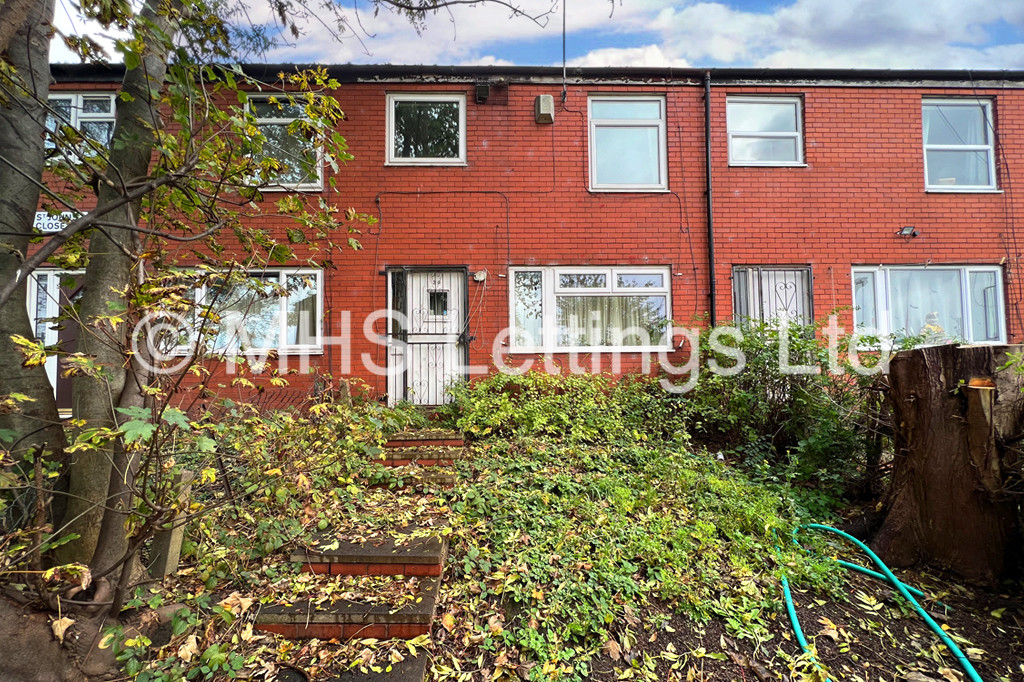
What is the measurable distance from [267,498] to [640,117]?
7.32 metres

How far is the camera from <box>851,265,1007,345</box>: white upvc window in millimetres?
7320

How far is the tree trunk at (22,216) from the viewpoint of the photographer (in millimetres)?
2529

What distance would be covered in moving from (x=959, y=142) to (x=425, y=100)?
8622 mm

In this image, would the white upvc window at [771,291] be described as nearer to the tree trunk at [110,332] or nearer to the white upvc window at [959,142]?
the white upvc window at [959,142]

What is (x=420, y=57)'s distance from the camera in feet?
23.5

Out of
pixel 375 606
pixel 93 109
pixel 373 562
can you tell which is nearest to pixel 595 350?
pixel 373 562

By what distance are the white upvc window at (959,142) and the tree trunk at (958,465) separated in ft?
20.3

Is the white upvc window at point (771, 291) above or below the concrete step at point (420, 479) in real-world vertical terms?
above

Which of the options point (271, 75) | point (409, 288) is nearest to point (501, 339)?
point (409, 288)

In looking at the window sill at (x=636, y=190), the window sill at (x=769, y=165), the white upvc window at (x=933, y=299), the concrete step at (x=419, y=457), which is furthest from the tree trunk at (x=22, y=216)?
the white upvc window at (x=933, y=299)

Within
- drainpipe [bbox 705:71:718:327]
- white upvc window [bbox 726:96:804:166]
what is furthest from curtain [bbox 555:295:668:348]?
white upvc window [bbox 726:96:804:166]

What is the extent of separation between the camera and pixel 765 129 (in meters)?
7.54

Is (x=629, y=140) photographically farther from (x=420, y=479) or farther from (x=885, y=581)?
(x=885, y=581)

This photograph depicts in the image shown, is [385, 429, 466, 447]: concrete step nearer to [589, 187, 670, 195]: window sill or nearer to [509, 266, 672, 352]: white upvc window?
[509, 266, 672, 352]: white upvc window
